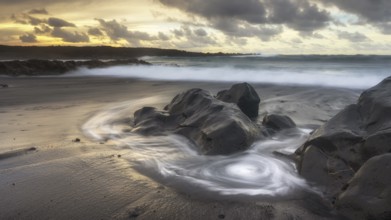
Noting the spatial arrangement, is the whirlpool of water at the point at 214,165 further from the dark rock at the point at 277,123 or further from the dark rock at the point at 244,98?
the dark rock at the point at 244,98

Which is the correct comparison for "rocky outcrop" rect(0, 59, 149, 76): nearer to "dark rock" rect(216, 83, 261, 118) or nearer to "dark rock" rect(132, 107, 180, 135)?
"dark rock" rect(132, 107, 180, 135)

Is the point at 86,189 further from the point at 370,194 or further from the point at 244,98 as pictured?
the point at 244,98

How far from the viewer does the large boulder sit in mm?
5305

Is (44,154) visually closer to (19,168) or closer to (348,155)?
(19,168)

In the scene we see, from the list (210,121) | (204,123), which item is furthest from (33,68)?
(210,121)

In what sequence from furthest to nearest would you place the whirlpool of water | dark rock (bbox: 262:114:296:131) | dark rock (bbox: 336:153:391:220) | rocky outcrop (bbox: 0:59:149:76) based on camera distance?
rocky outcrop (bbox: 0:59:149:76)
dark rock (bbox: 262:114:296:131)
the whirlpool of water
dark rock (bbox: 336:153:391:220)

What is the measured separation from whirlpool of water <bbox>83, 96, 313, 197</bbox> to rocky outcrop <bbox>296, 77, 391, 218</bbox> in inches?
9.2

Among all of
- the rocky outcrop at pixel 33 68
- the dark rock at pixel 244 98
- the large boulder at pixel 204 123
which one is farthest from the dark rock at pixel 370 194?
the rocky outcrop at pixel 33 68

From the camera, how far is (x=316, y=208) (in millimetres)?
3484

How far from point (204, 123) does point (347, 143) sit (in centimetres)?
234

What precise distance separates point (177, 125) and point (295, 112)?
10.4 ft

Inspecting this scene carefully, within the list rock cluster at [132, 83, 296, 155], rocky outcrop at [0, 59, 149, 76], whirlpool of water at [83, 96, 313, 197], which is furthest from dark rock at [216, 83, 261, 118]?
rocky outcrop at [0, 59, 149, 76]

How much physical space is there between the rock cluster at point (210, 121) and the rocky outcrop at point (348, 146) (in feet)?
3.10

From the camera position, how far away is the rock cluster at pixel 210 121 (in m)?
5.32
